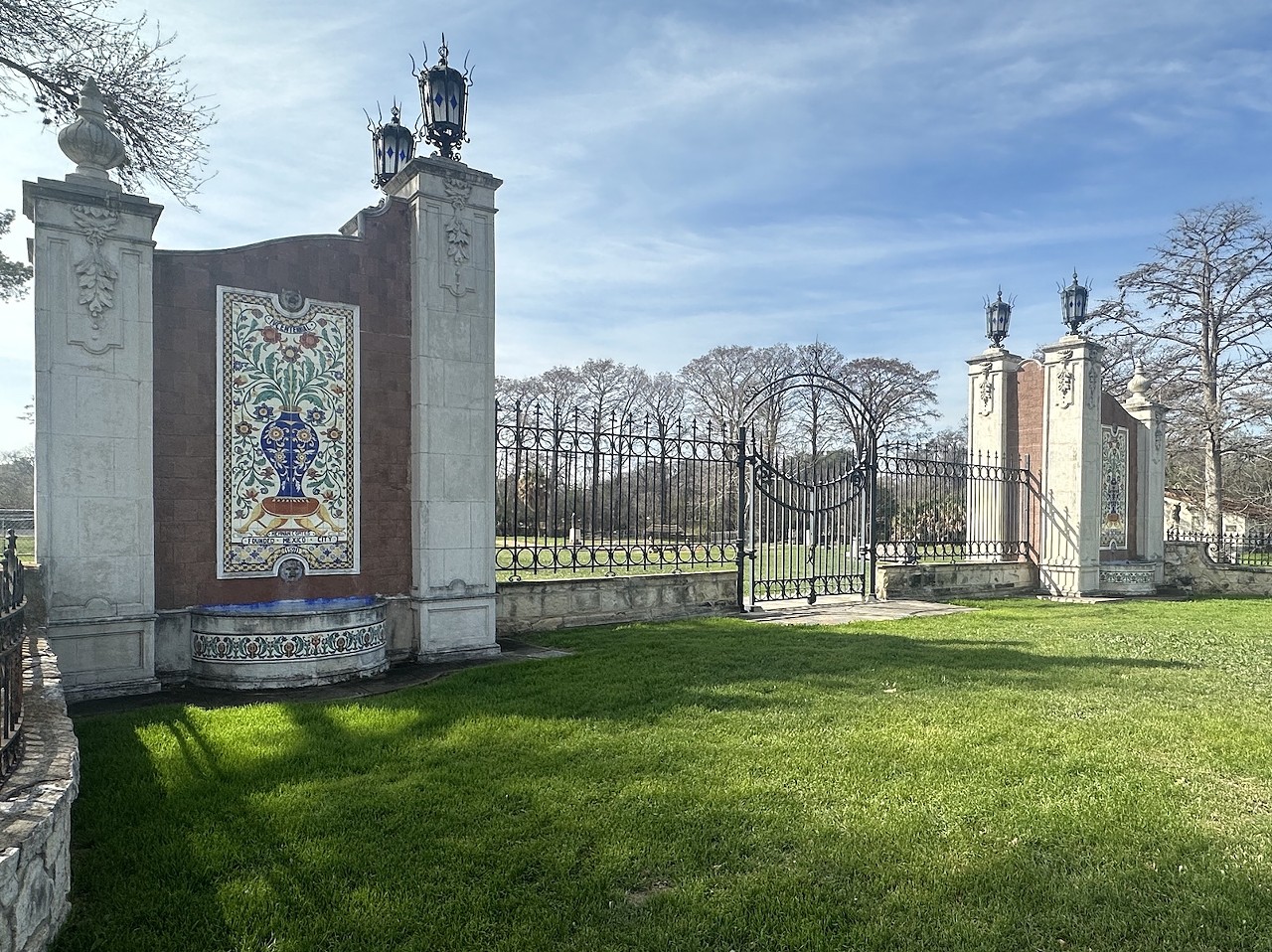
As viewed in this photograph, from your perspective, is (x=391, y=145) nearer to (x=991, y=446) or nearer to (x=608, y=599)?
(x=608, y=599)

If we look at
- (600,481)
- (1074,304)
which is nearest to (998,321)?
(1074,304)

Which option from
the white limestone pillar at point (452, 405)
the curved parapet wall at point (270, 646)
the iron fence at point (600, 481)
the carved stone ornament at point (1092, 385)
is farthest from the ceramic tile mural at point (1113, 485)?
the curved parapet wall at point (270, 646)

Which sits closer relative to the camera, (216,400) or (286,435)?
(216,400)

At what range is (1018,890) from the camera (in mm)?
2768

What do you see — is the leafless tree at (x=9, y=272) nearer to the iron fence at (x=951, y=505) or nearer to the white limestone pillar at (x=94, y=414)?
the white limestone pillar at (x=94, y=414)

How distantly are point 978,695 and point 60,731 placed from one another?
17.1 feet

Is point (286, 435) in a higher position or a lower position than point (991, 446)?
lower

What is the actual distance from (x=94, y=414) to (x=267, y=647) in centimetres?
200

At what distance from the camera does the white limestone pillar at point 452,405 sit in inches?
267

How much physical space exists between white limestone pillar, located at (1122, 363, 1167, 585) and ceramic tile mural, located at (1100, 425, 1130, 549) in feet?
1.54

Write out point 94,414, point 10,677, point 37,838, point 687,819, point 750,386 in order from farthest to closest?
point 750,386
point 94,414
point 687,819
point 10,677
point 37,838

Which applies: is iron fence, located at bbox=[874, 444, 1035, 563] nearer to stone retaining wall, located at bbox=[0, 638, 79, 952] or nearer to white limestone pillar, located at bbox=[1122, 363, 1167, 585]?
white limestone pillar, located at bbox=[1122, 363, 1167, 585]

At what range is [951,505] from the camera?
13.0m

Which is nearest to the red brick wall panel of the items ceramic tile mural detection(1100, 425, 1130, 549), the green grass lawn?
the green grass lawn
